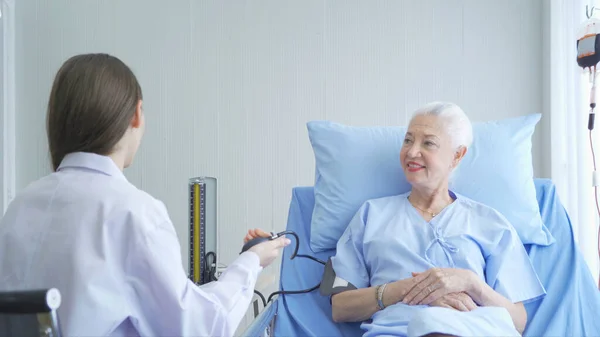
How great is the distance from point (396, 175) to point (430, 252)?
1.18ft

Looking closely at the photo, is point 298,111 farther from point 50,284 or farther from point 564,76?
point 50,284

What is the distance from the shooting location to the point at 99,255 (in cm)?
96

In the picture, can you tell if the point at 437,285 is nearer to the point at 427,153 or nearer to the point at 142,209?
the point at 427,153

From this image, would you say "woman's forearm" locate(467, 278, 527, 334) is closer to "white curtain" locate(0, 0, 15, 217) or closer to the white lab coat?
the white lab coat

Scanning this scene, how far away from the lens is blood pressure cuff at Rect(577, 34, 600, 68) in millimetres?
2000

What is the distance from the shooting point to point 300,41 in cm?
272

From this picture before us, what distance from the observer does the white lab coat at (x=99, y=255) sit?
3.11 feet

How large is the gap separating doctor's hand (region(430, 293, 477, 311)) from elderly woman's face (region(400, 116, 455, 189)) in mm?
374

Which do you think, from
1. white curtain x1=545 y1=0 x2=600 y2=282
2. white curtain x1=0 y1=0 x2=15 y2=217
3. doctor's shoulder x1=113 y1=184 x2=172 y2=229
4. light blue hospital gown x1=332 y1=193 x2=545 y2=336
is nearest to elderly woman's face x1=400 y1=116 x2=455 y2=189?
light blue hospital gown x1=332 y1=193 x2=545 y2=336

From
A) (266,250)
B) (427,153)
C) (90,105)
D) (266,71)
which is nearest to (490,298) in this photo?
(427,153)

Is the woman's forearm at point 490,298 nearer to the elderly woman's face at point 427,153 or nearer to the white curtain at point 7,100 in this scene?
the elderly woman's face at point 427,153

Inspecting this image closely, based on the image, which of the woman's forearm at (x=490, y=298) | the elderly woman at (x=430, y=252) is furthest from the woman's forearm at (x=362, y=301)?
the woman's forearm at (x=490, y=298)

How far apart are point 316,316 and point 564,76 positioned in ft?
4.91

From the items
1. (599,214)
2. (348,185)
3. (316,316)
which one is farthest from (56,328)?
(599,214)
